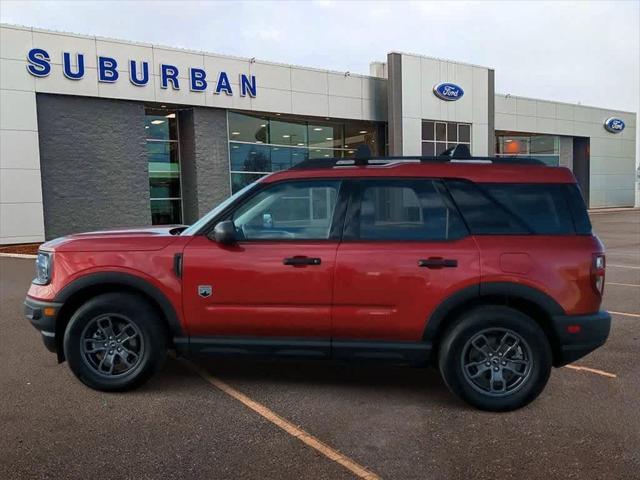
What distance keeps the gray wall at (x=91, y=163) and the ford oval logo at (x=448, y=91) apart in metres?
14.4

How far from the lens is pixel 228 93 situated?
22266 millimetres

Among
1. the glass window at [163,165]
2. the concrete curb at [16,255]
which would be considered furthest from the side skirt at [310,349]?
the glass window at [163,165]

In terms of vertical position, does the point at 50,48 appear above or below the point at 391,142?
above

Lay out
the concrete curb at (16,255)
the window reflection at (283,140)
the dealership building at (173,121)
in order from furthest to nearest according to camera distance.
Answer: the window reflection at (283,140)
the dealership building at (173,121)
the concrete curb at (16,255)

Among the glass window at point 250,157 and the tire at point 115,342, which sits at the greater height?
the glass window at point 250,157

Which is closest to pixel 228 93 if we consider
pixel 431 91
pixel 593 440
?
pixel 431 91

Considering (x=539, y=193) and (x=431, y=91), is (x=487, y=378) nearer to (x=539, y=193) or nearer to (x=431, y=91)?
(x=539, y=193)

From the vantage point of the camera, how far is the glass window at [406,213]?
4176 millimetres

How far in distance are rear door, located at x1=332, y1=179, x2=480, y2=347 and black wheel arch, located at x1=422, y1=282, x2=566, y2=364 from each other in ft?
0.19

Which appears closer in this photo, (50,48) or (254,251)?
(254,251)

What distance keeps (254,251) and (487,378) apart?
203cm

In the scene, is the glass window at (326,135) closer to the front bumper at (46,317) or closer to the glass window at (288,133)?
the glass window at (288,133)

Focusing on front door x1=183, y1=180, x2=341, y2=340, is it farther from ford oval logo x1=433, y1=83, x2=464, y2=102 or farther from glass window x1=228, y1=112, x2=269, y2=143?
ford oval logo x1=433, y1=83, x2=464, y2=102

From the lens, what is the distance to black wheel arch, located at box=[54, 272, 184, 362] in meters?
4.32
